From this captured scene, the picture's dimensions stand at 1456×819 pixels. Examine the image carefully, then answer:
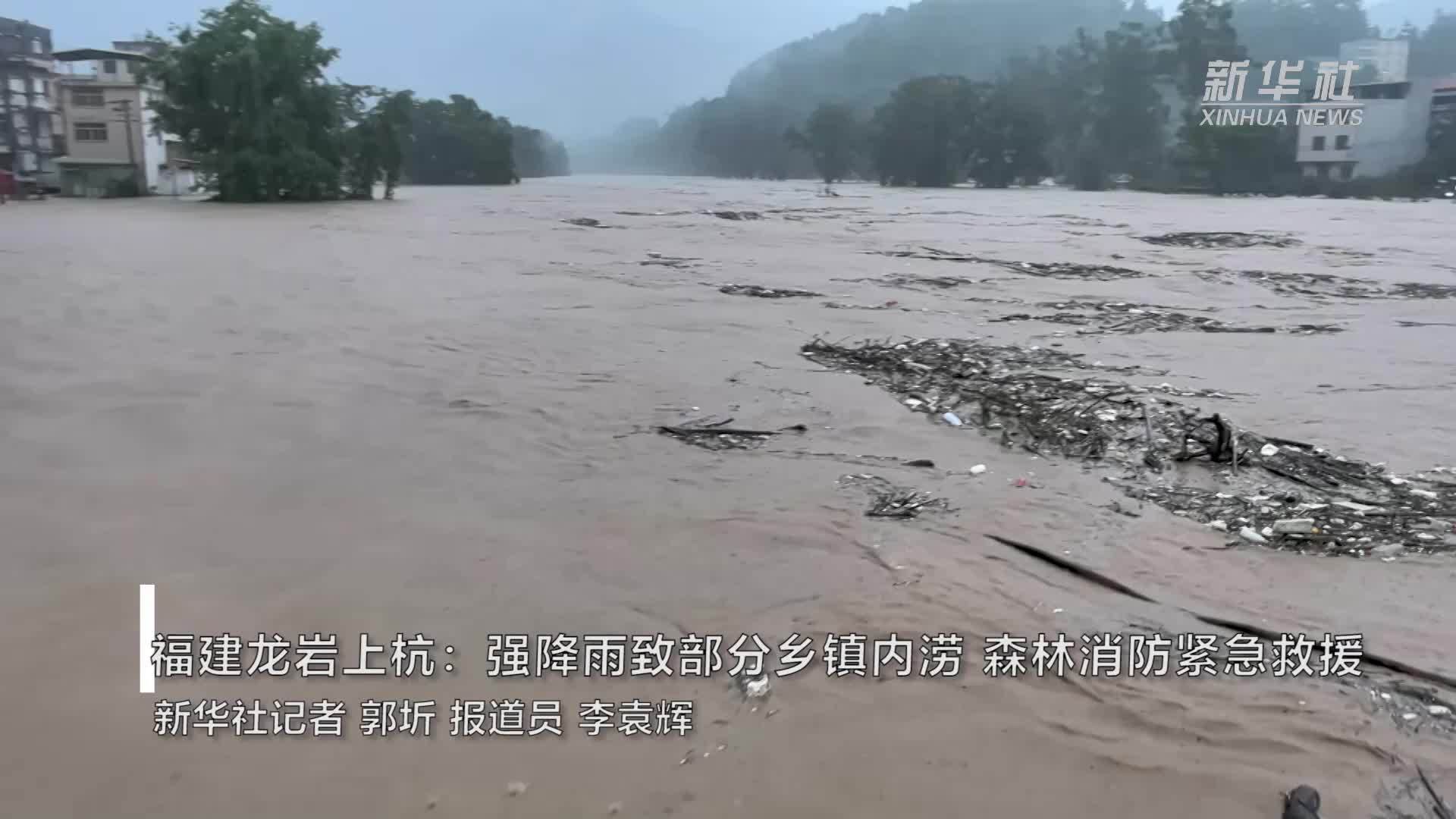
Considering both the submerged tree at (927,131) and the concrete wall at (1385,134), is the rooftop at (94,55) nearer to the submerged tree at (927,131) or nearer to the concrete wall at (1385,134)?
the submerged tree at (927,131)

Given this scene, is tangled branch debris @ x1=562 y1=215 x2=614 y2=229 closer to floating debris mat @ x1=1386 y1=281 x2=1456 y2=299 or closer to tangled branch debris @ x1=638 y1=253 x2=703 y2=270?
tangled branch debris @ x1=638 y1=253 x2=703 y2=270

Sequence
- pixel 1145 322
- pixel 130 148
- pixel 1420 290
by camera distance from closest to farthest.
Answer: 1. pixel 1145 322
2. pixel 1420 290
3. pixel 130 148

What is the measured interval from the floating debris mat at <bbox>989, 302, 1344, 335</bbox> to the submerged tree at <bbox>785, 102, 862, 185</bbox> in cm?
5148

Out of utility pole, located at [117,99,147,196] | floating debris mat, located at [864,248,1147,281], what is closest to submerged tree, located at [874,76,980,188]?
utility pole, located at [117,99,147,196]

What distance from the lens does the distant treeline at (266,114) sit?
3025 cm

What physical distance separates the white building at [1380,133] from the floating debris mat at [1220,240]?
31.0 m

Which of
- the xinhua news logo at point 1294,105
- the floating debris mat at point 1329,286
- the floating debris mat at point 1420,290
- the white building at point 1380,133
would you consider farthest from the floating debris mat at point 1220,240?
the white building at point 1380,133

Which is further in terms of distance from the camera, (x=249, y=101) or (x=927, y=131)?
(x=927, y=131)

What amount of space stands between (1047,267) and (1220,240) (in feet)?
19.9

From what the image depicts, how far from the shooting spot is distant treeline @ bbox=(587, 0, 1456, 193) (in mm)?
45469

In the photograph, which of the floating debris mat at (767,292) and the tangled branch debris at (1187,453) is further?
the floating debris mat at (767,292)

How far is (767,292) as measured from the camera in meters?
10.2

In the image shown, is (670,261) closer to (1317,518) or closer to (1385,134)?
(1317,518)

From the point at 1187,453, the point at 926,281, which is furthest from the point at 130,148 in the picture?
the point at 1187,453
